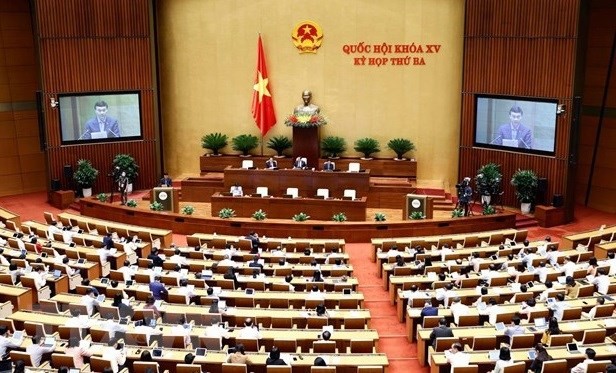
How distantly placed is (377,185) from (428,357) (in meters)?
11.8

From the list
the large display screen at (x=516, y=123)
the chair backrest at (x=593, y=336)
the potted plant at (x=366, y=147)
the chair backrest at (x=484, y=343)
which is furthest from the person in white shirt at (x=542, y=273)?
the potted plant at (x=366, y=147)

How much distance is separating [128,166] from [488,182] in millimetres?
12153

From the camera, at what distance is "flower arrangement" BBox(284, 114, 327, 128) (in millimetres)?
25645

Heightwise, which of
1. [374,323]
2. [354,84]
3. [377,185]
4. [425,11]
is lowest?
[374,323]

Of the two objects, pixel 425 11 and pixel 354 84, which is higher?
pixel 425 11

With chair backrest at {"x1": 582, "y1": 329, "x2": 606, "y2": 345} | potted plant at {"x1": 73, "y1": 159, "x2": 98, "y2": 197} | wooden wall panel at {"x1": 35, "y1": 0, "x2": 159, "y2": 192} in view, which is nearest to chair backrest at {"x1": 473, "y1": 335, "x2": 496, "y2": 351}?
chair backrest at {"x1": 582, "y1": 329, "x2": 606, "y2": 345}

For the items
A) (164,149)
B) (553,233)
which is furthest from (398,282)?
(164,149)

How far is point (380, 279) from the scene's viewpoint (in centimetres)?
1819

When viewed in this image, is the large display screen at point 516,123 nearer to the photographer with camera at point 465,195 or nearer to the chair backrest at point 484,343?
the photographer with camera at point 465,195

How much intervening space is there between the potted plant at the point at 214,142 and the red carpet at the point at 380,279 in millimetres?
5647

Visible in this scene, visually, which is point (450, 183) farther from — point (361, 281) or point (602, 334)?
point (602, 334)

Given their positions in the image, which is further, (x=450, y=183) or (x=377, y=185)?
(x=450, y=183)

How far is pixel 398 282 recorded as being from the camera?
1605 cm

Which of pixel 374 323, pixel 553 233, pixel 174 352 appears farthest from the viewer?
pixel 553 233
